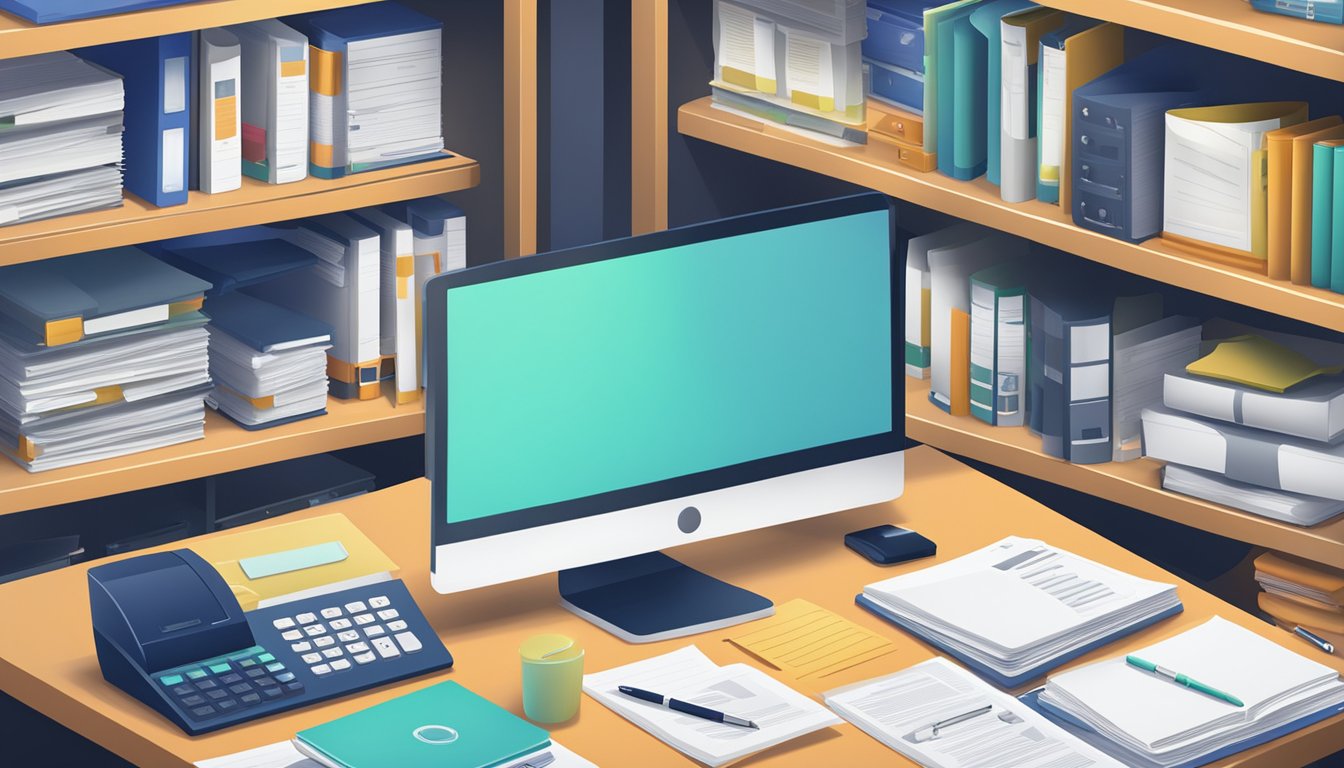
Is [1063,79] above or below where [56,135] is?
above

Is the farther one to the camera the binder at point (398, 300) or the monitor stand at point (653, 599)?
the binder at point (398, 300)

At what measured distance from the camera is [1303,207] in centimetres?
279

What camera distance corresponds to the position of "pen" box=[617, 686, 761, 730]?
7.38 feet

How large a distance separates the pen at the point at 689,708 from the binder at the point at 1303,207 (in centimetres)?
114

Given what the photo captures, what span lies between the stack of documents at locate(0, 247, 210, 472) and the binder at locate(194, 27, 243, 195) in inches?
7.4

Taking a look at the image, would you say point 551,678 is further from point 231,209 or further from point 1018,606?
point 231,209

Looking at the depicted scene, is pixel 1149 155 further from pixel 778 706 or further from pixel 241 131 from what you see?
pixel 241 131

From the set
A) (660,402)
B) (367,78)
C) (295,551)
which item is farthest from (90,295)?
(660,402)

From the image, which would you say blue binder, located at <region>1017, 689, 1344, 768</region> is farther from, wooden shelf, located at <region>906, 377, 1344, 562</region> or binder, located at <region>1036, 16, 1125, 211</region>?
binder, located at <region>1036, 16, 1125, 211</region>

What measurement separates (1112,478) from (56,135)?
179 cm

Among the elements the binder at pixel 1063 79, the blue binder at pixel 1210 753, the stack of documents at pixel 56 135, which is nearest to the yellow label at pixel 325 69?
the stack of documents at pixel 56 135

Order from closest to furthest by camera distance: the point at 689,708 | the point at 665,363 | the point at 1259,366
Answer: the point at 689,708, the point at 665,363, the point at 1259,366

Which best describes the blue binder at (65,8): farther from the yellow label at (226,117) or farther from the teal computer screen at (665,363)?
the teal computer screen at (665,363)

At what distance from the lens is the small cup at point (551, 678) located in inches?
88.4
